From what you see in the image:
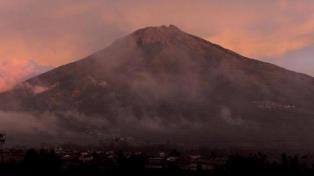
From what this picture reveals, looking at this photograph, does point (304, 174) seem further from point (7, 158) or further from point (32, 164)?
point (7, 158)

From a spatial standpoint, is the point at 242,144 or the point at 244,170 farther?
the point at 242,144

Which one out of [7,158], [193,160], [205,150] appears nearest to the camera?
[7,158]

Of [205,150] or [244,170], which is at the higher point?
[205,150]

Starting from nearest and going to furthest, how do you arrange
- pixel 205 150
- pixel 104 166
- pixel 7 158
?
pixel 104 166 → pixel 7 158 → pixel 205 150

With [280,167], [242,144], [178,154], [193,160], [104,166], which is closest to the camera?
[280,167]

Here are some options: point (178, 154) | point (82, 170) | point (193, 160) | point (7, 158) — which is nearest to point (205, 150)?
point (178, 154)

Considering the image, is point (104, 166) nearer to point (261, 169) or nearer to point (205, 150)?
point (261, 169)

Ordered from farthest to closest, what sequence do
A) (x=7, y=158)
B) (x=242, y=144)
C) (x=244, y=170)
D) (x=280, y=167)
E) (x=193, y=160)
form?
1. (x=242, y=144)
2. (x=193, y=160)
3. (x=7, y=158)
4. (x=280, y=167)
5. (x=244, y=170)

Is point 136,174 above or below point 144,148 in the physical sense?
below

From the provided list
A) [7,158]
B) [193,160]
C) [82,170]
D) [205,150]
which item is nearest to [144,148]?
[205,150]
